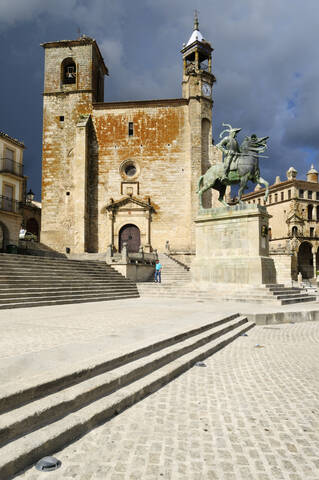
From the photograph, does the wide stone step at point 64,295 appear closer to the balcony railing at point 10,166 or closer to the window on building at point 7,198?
the window on building at point 7,198

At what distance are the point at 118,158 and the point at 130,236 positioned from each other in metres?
7.11

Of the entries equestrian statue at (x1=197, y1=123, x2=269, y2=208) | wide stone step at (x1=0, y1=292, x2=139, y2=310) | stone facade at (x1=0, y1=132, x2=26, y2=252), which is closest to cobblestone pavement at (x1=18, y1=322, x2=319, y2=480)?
wide stone step at (x1=0, y1=292, x2=139, y2=310)

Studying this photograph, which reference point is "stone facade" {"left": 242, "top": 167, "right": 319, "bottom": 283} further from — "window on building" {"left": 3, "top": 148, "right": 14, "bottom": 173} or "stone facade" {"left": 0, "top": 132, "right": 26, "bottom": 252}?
"window on building" {"left": 3, "top": 148, "right": 14, "bottom": 173}

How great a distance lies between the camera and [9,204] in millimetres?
25891

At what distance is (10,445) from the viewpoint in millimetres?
2277

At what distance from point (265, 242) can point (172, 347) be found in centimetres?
1012

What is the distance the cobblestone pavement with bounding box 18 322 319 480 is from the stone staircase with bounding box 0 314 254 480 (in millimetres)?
104

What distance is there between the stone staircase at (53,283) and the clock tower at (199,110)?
1397 centimetres

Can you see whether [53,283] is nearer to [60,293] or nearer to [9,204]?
[60,293]

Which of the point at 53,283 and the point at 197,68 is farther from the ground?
the point at 197,68

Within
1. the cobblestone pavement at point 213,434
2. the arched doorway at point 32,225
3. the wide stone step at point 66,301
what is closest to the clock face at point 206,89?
the wide stone step at point 66,301


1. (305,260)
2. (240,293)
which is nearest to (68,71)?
(240,293)

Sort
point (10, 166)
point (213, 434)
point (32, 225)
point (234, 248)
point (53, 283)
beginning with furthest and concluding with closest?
point (32, 225) → point (10, 166) → point (234, 248) → point (53, 283) → point (213, 434)

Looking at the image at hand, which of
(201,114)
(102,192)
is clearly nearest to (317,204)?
(201,114)
